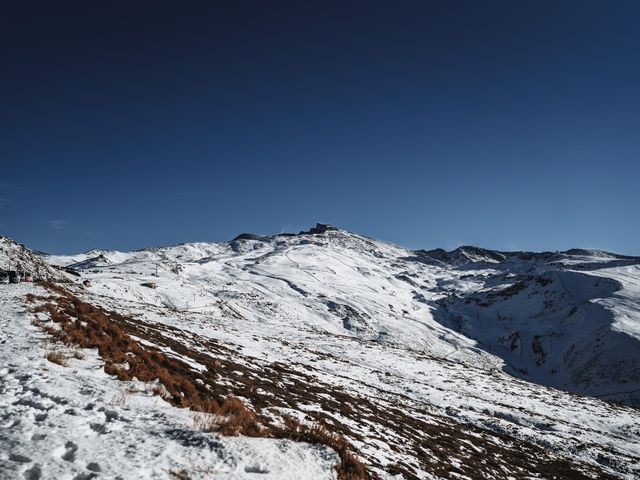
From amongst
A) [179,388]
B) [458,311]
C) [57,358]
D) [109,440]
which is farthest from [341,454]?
[458,311]

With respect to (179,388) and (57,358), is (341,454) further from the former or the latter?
(57,358)

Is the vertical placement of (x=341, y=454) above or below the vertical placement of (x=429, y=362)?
above

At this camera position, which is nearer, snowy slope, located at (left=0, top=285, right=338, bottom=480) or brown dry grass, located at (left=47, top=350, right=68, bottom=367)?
Answer: snowy slope, located at (left=0, top=285, right=338, bottom=480)

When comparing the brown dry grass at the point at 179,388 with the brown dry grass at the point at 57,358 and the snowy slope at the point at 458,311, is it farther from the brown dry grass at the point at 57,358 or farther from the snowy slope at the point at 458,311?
the snowy slope at the point at 458,311

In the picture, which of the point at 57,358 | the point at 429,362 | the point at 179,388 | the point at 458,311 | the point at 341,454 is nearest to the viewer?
the point at 341,454

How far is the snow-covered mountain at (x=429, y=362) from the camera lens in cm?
1836

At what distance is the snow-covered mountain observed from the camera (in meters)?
18.4

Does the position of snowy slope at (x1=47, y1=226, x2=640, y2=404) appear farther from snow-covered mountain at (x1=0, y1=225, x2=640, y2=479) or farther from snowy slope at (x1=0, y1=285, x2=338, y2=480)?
snowy slope at (x1=0, y1=285, x2=338, y2=480)

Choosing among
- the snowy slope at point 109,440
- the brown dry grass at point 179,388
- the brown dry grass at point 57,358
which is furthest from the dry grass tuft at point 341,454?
the brown dry grass at point 57,358

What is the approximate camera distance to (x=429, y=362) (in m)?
48.2

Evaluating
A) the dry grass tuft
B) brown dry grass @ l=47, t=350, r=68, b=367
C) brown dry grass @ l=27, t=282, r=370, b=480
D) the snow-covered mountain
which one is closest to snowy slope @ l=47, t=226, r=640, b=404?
the snow-covered mountain

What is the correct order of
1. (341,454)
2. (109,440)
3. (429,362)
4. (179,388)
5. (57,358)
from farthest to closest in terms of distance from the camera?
(429,362), (179,388), (57,358), (341,454), (109,440)

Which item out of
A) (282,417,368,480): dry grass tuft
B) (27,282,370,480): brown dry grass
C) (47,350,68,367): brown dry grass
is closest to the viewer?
(282,417,368,480): dry grass tuft

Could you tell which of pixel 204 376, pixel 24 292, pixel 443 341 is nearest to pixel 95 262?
pixel 443 341
